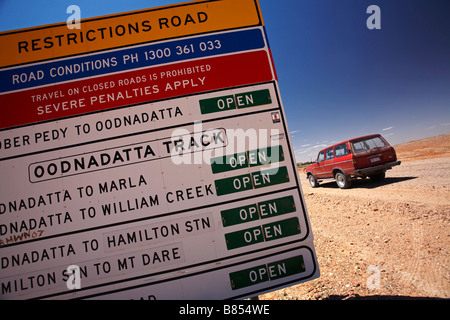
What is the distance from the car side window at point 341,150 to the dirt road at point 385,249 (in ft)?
9.06

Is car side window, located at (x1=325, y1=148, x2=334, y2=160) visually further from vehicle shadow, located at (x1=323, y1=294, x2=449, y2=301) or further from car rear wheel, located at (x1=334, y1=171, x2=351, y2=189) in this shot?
vehicle shadow, located at (x1=323, y1=294, x2=449, y2=301)

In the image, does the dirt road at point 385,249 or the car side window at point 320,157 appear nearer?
the dirt road at point 385,249

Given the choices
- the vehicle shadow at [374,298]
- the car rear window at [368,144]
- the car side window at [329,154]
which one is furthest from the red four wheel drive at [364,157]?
the vehicle shadow at [374,298]

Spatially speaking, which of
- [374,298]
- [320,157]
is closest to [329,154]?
[320,157]

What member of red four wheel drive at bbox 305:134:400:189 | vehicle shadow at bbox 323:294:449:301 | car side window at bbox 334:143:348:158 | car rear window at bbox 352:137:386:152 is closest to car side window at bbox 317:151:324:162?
car side window at bbox 334:143:348:158

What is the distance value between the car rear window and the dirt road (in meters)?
2.36

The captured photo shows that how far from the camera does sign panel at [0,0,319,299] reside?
5.83 feet

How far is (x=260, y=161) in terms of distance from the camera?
202 centimetres

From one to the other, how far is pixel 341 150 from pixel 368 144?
968 mm

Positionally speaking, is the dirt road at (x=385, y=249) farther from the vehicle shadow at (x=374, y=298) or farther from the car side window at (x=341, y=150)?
the car side window at (x=341, y=150)

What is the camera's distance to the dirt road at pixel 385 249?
234cm

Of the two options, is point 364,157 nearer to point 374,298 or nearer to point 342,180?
point 342,180

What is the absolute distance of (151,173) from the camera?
1.90 metres
